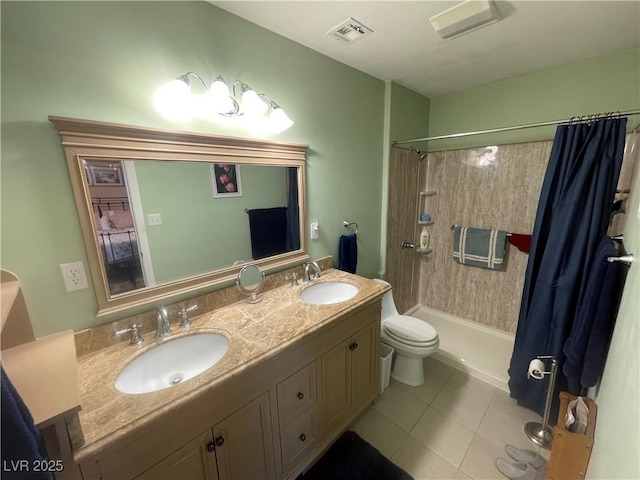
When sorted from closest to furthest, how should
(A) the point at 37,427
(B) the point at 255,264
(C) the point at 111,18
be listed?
(A) the point at 37,427
(C) the point at 111,18
(B) the point at 255,264

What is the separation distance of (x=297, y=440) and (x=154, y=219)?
1273 mm

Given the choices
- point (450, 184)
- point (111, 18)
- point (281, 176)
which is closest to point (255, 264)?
point (281, 176)

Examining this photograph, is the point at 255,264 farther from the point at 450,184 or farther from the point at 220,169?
the point at 450,184

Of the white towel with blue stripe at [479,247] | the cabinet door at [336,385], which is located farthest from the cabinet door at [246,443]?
the white towel with blue stripe at [479,247]

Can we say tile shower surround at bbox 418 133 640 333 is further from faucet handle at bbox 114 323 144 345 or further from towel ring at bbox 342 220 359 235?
faucet handle at bbox 114 323 144 345

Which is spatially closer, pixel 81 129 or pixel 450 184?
pixel 81 129

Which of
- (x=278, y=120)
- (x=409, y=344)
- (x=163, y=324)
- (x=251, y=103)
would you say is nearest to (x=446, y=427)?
(x=409, y=344)

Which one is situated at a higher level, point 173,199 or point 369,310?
point 173,199

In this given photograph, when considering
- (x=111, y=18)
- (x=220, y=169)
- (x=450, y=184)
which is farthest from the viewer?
(x=450, y=184)

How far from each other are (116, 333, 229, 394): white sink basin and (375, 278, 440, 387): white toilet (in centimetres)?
130

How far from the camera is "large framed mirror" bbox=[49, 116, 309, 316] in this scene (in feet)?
3.44

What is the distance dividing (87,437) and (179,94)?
122cm

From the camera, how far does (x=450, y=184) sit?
265 centimetres

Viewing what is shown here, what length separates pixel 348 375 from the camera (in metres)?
1.54
